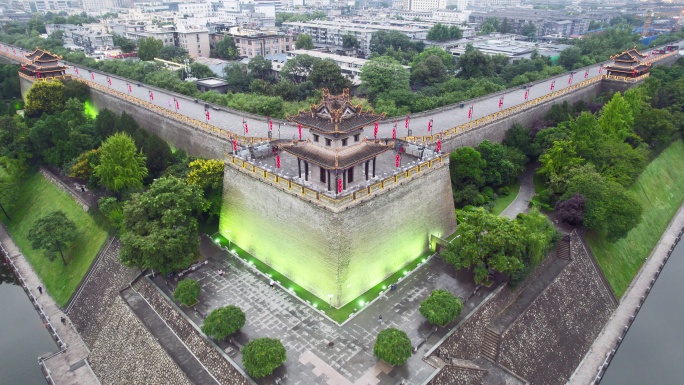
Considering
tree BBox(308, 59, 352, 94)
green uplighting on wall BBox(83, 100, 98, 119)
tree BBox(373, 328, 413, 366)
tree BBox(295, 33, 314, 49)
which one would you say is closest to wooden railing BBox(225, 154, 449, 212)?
tree BBox(373, 328, 413, 366)

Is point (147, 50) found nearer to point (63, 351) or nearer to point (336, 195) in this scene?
point (63, 351)

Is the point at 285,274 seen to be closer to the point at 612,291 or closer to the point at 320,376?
the point at 320,376

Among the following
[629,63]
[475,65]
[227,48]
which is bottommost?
[475,65]

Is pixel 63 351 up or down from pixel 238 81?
down

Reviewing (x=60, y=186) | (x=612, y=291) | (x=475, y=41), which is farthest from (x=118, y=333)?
(x=475, y=41)

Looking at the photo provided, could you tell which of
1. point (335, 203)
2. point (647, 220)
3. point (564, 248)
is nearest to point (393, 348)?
point (335, 203)

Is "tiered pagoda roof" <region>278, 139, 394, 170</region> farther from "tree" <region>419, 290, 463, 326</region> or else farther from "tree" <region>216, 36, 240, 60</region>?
"tree" <region>216, 36, 240, 60</region>
